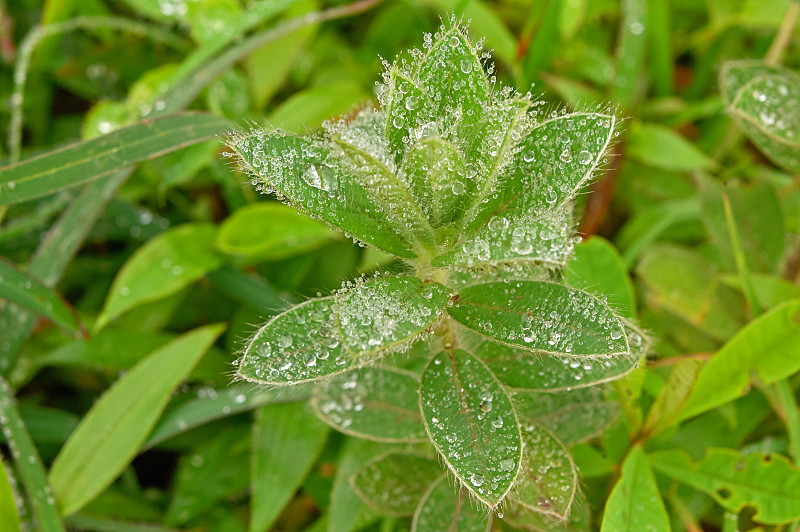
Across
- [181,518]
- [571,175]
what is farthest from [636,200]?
[181,518]

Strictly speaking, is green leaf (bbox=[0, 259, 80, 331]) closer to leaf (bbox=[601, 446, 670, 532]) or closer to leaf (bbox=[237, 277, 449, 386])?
leaf (bbox=[237, 277, 449, 386])

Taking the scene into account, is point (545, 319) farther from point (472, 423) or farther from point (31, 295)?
point (31, 295)

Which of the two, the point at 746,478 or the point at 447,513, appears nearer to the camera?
the point at 447,513

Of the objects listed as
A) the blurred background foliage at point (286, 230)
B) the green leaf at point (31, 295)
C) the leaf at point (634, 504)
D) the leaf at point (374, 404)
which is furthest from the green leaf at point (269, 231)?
the leaf at point (634, 504)

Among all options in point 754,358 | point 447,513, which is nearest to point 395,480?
point 447,513

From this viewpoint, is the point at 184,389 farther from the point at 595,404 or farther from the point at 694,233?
the point at 694,233
